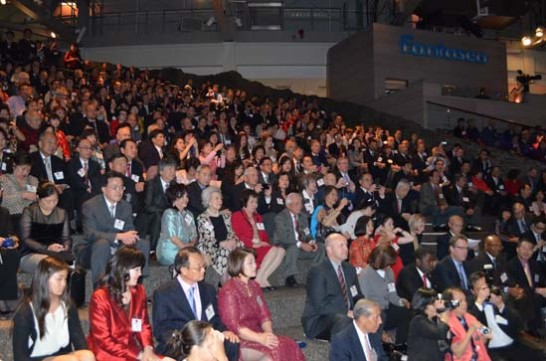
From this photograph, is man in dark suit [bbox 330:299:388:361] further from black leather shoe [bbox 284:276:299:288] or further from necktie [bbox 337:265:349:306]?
black leather shoe [bbox 284:276:299:288]

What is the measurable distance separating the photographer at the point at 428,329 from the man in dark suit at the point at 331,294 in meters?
0.52

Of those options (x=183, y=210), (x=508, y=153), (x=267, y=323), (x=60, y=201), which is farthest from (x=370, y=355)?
(x=508, y=153)

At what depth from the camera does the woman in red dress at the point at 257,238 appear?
5.85 m

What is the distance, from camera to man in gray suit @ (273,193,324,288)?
6.16 m

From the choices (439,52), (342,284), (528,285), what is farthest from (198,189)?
(439,52)

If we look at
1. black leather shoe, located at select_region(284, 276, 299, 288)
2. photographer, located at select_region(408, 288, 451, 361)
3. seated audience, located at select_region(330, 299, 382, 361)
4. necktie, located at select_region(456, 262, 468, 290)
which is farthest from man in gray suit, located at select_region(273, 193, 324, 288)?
seated audience, located at select_region(330, 299, 382, 361)

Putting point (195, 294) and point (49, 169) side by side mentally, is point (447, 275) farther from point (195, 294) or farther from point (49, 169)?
point (49, 169)

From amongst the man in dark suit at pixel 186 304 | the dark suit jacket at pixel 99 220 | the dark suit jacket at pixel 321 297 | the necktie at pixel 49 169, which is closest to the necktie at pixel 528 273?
the dark suit jacket at pixel 321 297

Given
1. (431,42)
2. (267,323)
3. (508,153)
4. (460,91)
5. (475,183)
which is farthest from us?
(431,42)

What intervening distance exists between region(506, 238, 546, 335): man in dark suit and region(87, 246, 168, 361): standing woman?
4.46 meters

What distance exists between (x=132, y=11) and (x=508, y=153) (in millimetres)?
14669

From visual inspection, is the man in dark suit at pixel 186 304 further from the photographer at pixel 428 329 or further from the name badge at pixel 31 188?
the name badge at pixel 31 188

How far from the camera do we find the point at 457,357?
4996mm

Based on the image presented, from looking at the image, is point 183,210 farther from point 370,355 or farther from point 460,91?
A: point 460,91
